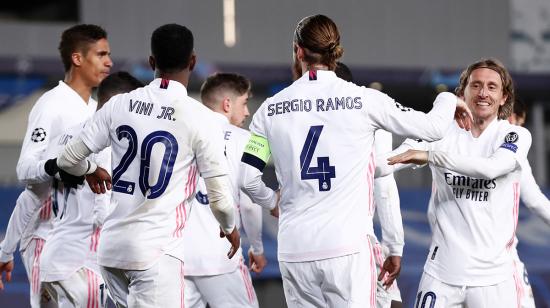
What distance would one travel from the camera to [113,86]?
21.0 feet

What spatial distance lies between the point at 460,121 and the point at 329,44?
3.47 feet

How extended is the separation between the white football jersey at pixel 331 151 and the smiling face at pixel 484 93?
0.92m

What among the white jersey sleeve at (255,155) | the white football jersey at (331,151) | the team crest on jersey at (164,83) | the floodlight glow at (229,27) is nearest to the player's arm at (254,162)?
the white jersey sleeve at (255,155)

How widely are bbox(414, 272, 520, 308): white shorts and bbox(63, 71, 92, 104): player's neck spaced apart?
8.64ft

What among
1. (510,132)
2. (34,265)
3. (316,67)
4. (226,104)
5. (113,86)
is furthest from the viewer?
(226,104)

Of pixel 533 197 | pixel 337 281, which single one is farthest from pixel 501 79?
pixel 337 281

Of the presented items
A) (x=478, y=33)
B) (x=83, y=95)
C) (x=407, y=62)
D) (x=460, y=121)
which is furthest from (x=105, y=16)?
(x=460, y=121)

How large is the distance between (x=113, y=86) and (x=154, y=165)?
1.42 m

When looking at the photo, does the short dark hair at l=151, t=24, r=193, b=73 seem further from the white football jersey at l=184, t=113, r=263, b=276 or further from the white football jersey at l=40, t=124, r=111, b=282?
Answer: the white football jersey at l=184, t=113, r=263, b=276

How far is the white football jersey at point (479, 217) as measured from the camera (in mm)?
6004

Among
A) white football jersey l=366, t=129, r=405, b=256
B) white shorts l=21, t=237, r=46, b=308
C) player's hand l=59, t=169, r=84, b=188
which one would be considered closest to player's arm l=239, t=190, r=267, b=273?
white football jersey l=366, t=129, r=405, b=256

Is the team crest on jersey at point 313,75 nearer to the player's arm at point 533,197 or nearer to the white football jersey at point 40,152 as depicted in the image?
the white football jersey at point 40,152

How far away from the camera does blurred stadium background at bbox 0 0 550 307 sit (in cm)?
1906

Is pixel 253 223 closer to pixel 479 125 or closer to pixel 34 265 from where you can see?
pixel 34 265
